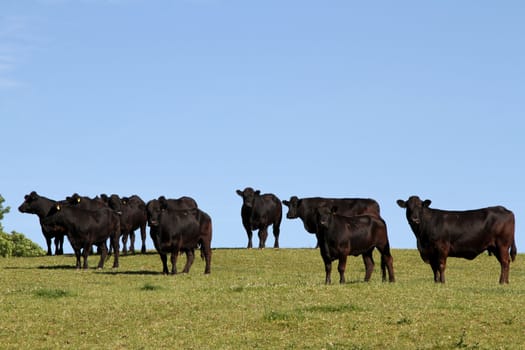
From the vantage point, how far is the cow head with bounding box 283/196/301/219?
45.2 meters

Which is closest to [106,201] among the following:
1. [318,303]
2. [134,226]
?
[134,226]

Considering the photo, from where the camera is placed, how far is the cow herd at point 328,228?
2711 cm

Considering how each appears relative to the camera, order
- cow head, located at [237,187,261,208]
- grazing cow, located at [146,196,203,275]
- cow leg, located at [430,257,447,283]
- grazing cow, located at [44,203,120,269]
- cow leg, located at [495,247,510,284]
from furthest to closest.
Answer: cow head, located at [237,187,261,208] < grazing cow, located at [44,203,120,269] < grazing cow, located at [146,196,203,275] < cow leg, located at [495,247,510,284] < cow leg, located at [430,257,447,283]

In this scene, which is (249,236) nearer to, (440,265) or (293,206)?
(293,206)

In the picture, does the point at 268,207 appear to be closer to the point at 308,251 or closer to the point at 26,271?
the point at 308,251

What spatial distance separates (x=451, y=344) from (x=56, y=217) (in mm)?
22925

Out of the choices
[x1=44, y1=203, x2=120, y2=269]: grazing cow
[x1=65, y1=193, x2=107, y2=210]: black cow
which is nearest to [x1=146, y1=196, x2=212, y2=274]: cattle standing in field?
[x1=44, y1=203, x2=120, y2=269]: grazing cow

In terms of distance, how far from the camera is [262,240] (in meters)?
48.1

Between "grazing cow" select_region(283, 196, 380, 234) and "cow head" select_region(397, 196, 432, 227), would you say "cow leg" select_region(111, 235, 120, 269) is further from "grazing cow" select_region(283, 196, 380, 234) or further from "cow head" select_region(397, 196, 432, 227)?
"cow head" select_region(397, 196, 432, 227)

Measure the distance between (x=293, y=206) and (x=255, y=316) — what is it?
2528cm

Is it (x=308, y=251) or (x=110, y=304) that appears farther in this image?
(x=308, y=251)

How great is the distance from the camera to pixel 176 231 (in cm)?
3272

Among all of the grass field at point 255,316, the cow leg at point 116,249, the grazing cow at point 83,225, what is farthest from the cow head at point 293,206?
the grass field at point 255,316

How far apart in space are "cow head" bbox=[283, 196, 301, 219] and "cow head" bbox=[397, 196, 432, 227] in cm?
1709
